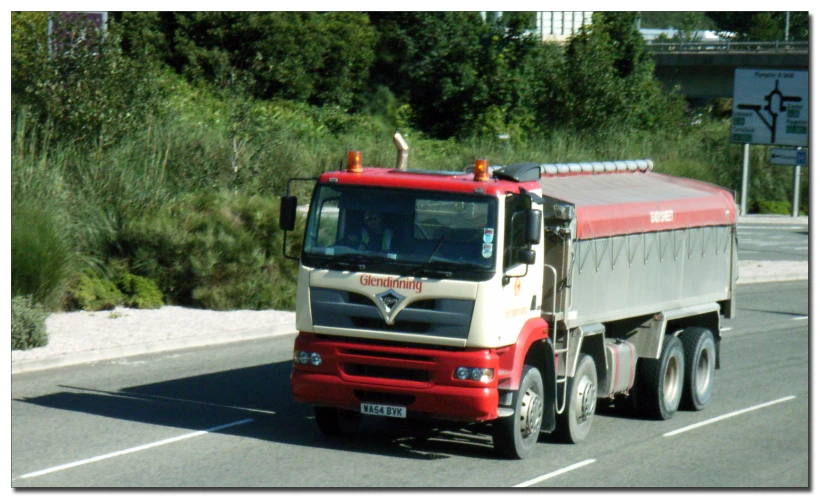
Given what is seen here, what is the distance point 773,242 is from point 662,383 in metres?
30.2

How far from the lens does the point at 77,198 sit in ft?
72.6

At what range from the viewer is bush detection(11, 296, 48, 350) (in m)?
15.6

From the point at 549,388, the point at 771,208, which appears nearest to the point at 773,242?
the point at 771,208

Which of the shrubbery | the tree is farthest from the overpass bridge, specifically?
the tree

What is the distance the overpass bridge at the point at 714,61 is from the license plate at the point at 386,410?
44.0 meters

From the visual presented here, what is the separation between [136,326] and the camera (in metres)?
18.2

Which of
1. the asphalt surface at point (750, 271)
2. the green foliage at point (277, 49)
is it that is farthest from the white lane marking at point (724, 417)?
the green foliage at point (277, 49)

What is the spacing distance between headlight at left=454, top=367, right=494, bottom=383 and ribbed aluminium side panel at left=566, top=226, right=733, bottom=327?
1.54 meters

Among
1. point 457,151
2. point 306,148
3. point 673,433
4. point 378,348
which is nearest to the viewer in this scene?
point 378,348

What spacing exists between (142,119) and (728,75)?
3887cm

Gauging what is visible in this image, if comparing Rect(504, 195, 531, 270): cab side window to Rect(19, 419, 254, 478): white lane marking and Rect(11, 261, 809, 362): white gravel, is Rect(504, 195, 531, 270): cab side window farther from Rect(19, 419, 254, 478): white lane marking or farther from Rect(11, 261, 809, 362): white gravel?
Rect(11, 261, 809, 362): white gravel

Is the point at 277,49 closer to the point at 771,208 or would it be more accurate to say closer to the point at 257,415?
the point at 771,208

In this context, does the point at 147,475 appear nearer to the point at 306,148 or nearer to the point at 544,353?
the point at 544,353

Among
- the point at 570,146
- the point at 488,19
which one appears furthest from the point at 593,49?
the point at 488,19
